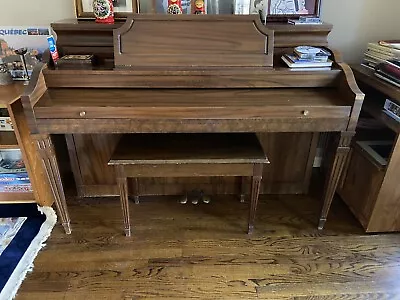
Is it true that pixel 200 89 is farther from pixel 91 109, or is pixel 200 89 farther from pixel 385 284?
pixel 385 284

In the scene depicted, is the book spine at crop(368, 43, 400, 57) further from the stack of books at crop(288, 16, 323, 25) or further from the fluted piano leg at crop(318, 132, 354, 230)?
the fluted piano leg at crop(318, 132, 354, 230)

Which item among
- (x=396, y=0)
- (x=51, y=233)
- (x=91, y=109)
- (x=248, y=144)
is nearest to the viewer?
(x=91, y=109)

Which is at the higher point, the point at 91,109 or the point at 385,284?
the point at 91,109

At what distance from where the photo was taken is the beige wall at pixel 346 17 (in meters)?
1.91

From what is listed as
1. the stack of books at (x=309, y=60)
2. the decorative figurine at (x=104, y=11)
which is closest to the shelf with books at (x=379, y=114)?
the stack of books at (x=309, y=60)

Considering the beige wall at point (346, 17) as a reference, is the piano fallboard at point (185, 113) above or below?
below

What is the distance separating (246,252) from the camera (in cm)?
174

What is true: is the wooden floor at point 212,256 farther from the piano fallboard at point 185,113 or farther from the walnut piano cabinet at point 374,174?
the piano fallboard at point 185,113

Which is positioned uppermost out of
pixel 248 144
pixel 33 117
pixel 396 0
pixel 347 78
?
pixel 396 0

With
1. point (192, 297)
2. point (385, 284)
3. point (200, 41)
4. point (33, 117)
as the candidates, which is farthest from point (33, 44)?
point (385, 284)

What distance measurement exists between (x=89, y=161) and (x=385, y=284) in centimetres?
162

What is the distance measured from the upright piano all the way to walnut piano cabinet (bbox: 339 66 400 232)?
0.21 meters

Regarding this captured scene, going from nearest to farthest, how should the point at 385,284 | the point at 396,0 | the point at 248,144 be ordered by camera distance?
the point at 385,284
the point at 248,144
the point at 396,0

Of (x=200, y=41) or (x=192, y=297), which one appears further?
(x=200, y=41)
